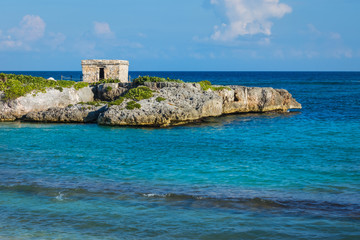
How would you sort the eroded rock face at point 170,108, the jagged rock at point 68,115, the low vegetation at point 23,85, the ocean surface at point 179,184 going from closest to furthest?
1. the ocean surface at point 179,184
2. the eroded rock face at point 170,108
3. the jagged rock at point 68,115
4. the low vegetation at point 23,85

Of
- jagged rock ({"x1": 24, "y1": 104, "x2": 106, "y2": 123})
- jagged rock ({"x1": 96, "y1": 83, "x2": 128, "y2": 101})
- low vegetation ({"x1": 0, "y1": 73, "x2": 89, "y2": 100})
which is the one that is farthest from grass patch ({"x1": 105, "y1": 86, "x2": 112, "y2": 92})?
jagged rock ({"x1": 24, "y1": 104, "x2": 106, "y2": 123})

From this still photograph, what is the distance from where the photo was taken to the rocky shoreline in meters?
31.8

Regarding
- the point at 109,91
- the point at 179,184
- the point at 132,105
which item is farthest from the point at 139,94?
the point at 179,184

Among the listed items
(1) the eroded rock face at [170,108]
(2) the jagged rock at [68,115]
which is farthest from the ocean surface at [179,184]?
(2) the jagged rock at [68,115]

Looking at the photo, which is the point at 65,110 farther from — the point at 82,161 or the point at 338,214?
the point at 338,214

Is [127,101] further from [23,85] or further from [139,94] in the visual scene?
[23,85]

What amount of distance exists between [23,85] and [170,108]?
15.0 meters

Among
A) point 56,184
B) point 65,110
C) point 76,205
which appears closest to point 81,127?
point 65,110

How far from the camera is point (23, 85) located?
3653 cm

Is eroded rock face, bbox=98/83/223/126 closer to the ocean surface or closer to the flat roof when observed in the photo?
the ocean surface

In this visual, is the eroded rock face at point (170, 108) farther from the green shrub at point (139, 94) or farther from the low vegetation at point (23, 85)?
the low vegetation at point (23, 85)

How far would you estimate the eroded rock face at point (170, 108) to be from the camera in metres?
31.5

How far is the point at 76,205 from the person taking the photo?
13055 millimetres

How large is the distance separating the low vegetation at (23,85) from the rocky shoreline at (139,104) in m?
0.47
